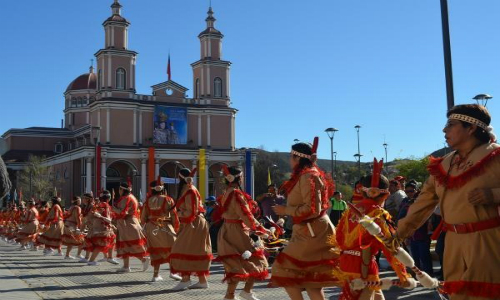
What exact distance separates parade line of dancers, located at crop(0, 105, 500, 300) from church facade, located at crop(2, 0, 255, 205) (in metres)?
47.0

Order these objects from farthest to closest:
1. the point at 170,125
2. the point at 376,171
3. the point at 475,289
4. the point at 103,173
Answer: the point at 170,125, the point at 103,173, the point at 376,171, the point at 475,289

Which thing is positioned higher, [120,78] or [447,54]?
[120,78]

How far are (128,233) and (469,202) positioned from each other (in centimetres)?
1044

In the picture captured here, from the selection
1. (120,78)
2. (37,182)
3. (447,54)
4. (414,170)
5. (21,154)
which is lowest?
(447,54)

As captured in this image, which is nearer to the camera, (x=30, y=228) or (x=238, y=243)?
(x=238, y=243)

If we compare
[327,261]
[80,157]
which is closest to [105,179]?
[80,157]

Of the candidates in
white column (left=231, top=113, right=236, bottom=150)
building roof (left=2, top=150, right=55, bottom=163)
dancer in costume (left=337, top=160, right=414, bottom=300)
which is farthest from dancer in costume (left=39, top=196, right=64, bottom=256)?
building roof (left=2, top=150, right=55, bottom=163)

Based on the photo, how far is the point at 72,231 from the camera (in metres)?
18.7

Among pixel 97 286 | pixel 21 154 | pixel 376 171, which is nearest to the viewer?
pixel 376 171

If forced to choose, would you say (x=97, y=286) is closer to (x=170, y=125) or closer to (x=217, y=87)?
(x=170, y=125)

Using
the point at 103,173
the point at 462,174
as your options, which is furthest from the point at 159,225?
the point at 103,173

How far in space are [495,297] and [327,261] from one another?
2702 millimetres

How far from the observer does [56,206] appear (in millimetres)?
19297

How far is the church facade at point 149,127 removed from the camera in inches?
2479
